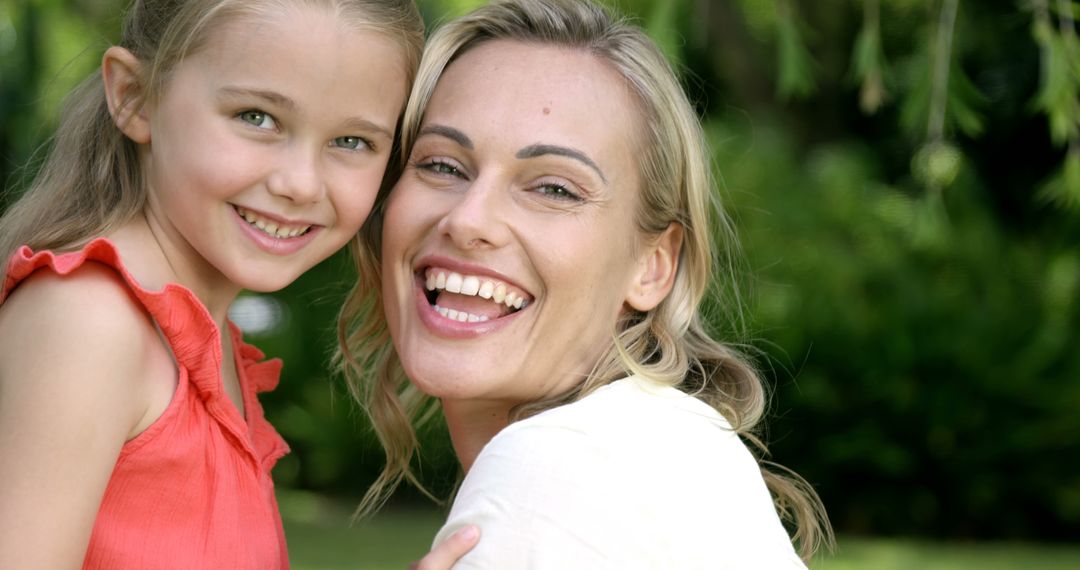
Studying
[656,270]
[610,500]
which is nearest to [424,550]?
[656,270]

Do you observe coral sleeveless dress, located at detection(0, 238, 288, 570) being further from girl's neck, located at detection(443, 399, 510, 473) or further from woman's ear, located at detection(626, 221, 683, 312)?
woman's ear, located at detection(626, 221, 683, 312)

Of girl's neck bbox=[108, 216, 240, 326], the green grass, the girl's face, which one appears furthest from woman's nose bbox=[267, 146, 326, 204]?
the green grass

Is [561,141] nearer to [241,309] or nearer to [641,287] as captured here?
[641,287]

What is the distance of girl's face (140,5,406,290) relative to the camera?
2582 mm

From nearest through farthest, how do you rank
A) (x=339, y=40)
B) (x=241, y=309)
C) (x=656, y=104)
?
(x=339, y=40) → (x=656, y=104) → (x=241, y=309)

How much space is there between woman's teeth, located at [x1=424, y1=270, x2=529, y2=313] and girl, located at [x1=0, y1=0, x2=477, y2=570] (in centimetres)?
23

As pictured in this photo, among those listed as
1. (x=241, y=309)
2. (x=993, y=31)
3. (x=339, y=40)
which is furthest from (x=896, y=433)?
(x=339, y=40)

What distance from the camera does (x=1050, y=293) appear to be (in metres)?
8.25

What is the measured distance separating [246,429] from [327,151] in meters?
0.57

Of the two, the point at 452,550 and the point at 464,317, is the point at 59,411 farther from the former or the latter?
the point at 464,317

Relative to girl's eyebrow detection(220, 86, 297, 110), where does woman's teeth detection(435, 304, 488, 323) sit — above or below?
below

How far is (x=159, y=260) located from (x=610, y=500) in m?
1.00

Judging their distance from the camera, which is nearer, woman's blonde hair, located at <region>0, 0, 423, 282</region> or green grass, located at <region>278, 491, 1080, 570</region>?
woman's blonde hair, located at <region>0, 0, 423, 282</region>

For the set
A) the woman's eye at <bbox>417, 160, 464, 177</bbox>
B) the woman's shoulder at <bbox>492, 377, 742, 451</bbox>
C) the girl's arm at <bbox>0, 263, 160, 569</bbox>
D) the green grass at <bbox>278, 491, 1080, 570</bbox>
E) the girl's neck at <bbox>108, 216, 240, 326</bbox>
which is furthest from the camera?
the green grass at <bbox>278, 491, 1080, 570</bbox>
